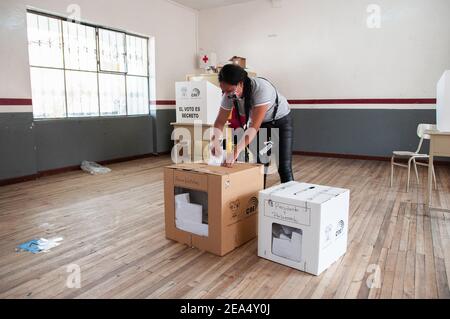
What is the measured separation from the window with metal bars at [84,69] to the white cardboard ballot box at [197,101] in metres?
1.17

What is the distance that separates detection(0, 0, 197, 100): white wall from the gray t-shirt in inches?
119

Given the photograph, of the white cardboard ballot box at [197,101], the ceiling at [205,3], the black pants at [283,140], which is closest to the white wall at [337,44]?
the ceiling at [205,3]

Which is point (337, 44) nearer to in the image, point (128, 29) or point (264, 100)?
point (128, 29)

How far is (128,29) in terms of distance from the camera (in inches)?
213

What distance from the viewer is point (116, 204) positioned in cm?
324

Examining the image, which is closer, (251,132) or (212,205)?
(212,205)

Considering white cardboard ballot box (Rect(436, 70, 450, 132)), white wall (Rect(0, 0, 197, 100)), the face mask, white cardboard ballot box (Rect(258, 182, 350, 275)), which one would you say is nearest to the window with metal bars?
white wall (Rect(0, 0, 197, 100))

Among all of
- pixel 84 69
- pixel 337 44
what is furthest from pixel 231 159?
pixel 337 44

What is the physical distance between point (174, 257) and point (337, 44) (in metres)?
4.91

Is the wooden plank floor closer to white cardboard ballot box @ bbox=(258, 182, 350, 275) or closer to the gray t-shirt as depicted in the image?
white cardboard ballot box @ bbox=(258, 182, 350, 275)

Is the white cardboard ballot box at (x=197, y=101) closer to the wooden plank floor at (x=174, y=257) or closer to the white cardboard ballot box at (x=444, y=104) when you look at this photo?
the wooden plank floor at (x=174, y=257)

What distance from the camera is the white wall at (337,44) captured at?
197 inches

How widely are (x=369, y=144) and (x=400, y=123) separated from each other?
578mm
